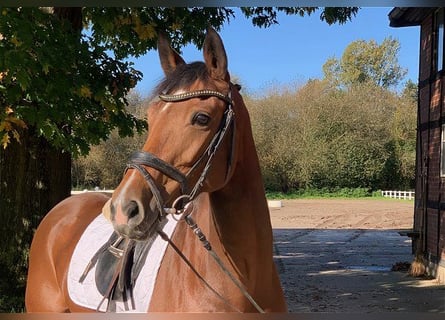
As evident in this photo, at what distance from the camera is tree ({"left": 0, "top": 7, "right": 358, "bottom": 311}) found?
264cm

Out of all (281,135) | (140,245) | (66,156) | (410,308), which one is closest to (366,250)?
(410,308)

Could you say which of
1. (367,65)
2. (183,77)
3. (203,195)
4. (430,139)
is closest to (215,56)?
(183,77)

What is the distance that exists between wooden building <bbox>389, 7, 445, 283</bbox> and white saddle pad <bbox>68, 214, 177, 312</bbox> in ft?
15.7

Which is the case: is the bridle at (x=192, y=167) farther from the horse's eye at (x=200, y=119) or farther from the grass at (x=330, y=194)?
the grass at (x=330, y=194)

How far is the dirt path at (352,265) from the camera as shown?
4.61m

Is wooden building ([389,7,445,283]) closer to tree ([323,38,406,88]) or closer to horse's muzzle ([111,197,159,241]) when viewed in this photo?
tree ([323,38,406,88])

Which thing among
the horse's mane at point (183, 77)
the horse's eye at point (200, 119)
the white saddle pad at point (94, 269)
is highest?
the horse's mane at point (183, 77)

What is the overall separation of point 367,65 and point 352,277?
3329mm

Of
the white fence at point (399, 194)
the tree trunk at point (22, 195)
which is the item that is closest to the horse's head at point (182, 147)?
the tree trunk at point (22, 195)

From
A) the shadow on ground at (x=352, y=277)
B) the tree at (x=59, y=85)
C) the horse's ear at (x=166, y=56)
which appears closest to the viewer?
the horse's ear at (x=166, y=56)

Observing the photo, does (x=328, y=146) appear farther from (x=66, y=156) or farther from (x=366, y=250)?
(x=366, y=250)

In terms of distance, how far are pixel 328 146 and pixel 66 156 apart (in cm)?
217

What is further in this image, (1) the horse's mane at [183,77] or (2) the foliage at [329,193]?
(2) the foliage at [329,193]

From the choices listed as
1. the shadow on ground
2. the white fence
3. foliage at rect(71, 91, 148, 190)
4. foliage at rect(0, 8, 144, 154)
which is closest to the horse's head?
foliage at rect(0, 8, 144, 154)
